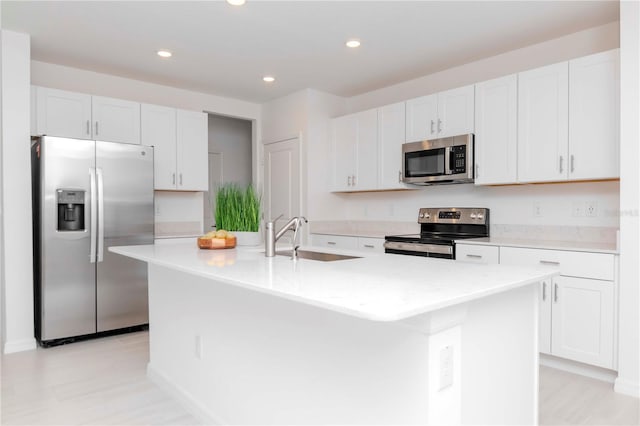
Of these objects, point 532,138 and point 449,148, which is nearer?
point 532,138

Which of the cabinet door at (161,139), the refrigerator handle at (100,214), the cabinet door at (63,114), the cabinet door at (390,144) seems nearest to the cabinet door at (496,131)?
the cabinet door at (390,144)

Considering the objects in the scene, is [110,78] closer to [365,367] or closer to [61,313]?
[61,313]

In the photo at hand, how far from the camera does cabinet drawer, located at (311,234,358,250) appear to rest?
14.3 ft

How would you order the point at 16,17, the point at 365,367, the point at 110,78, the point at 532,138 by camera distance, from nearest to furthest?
the point at 365,367
the point at 16,17
the point at 532,138
the point at 110,78

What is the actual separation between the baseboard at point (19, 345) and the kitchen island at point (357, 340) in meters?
1.74

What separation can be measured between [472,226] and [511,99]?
3.75 feet

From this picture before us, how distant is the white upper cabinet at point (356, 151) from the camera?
4.49 meters

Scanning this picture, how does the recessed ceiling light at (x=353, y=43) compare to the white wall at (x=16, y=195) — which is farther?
the recessed ceiling light at (x=353, y=43)

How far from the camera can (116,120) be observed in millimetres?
4086

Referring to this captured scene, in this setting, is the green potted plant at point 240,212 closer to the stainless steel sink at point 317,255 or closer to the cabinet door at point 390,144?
the stainless steel sink at point 317,255

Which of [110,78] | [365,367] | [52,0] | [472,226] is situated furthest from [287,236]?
[365,367]

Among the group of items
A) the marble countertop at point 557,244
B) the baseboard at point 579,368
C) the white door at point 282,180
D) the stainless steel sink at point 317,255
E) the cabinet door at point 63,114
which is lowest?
the baseboard at point 579,368

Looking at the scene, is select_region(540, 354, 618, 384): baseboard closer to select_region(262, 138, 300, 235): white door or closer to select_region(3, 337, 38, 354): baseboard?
select_region(262, 138, 300, 235): white door

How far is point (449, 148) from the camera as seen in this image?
371cm
